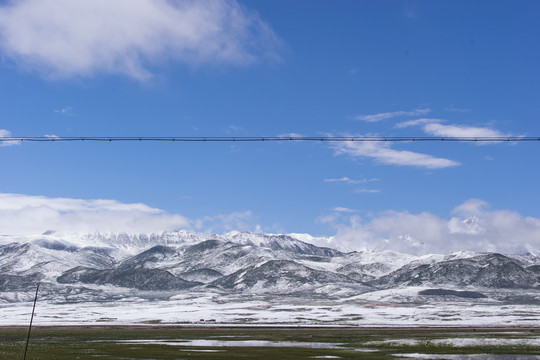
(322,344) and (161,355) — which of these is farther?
(322,344)

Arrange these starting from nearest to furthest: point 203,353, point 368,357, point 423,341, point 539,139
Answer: point 539,139
point 368,357
point 203,353
point 423,341

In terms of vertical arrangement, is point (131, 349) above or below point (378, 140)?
below

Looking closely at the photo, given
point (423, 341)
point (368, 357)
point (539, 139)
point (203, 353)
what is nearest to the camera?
point (539, 139)

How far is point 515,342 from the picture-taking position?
274 ft

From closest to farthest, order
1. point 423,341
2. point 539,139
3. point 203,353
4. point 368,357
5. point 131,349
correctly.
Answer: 1. point 539,139
2. point 368,357
3. point 203,353
4. point 131,349
5. point 423,341

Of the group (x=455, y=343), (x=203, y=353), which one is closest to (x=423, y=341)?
(x=455, y=343)

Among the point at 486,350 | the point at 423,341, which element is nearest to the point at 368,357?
the point at 486,350

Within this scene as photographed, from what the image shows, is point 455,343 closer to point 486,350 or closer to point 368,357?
point 486,350

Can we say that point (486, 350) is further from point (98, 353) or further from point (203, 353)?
point (98, 353)

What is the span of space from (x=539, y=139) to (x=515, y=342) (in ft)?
188

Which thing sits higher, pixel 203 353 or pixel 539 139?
pixel 539 139

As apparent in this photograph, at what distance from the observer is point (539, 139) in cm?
3741

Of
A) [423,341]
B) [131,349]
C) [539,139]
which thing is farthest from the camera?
[423,341]

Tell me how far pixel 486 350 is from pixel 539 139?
149 ft
